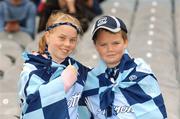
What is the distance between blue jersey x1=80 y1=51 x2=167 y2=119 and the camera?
150 centimetres

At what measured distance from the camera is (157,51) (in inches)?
106

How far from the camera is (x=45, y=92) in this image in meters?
1.38

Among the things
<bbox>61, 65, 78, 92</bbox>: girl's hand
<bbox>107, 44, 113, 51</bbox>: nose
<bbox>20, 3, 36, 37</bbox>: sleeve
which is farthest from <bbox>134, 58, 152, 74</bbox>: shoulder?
<bbox>20, 3, 36, 37</bbox>: sleeve

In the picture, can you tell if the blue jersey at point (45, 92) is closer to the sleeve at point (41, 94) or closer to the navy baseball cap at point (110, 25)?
the sleeve at point (41, 94)

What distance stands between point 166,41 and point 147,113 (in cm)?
146

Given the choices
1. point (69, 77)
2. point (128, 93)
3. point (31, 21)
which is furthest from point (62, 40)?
point (31, 21)

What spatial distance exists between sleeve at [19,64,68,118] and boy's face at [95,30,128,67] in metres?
0.18

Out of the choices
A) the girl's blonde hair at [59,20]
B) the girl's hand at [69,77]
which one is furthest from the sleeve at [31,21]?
the girl's hand at [69,77]

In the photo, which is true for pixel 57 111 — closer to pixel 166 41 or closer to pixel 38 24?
pixel 166 41

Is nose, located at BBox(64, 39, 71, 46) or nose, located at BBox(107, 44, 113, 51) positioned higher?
nose, located at BBox(64, 39, 71, 46)

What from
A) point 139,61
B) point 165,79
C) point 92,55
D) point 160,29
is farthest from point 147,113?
point 160,29

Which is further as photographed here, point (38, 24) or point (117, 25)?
point (38, 24)

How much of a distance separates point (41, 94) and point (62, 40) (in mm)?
179

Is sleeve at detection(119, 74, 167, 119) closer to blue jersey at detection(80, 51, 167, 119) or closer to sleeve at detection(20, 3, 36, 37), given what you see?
blue jersey at detection(80, 51, 167, 119)
